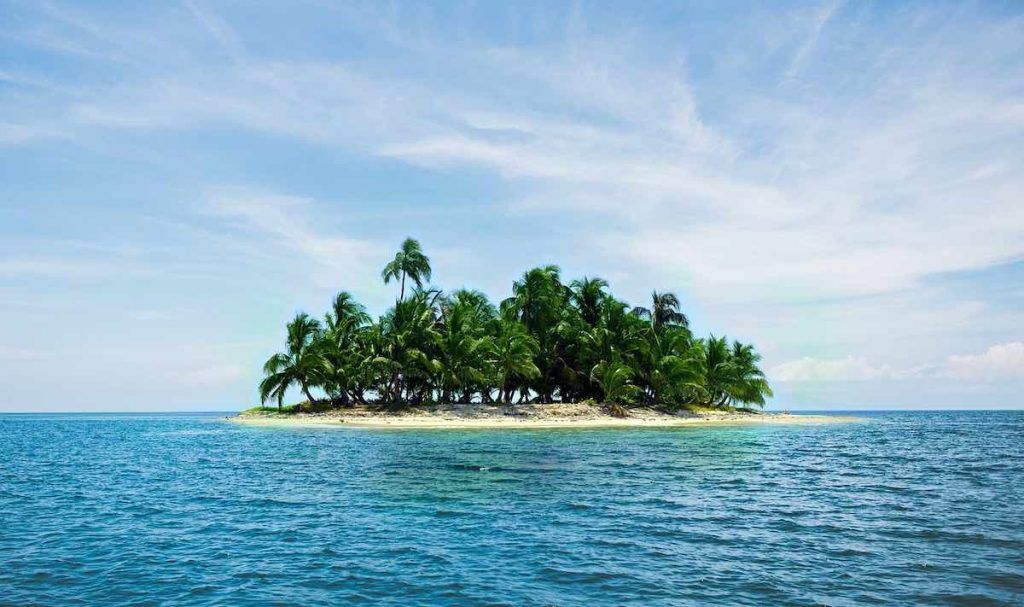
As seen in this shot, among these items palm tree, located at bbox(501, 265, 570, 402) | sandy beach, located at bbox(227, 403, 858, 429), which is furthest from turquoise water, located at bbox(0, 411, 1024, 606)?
palm tree, located at bbox(501, 265, 570, 402)

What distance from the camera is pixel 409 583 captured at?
11945 mm

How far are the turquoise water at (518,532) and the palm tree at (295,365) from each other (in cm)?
4022

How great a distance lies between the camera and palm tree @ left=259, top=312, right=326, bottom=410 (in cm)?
7312

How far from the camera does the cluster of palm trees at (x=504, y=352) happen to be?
6675 centimetres

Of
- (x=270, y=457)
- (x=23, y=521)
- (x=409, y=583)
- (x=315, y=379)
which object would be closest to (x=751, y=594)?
(x=409, y=583)

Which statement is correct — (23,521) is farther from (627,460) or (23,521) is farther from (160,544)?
(627,460)

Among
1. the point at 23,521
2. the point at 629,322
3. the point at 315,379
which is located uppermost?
the point at 629,322

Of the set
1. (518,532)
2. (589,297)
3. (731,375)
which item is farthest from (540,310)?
(518,532)

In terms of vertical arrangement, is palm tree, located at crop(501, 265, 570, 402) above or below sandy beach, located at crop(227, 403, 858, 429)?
above

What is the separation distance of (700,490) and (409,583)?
13.8 meters

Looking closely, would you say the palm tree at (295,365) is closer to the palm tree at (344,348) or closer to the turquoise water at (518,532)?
the palm tree at (344,348)

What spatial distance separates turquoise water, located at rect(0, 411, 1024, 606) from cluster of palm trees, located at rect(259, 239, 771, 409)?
34.3m

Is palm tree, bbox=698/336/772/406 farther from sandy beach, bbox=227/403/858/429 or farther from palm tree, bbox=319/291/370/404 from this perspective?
palm tree, bbox=319/291/370/404

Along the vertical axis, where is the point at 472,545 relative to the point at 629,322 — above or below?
below
